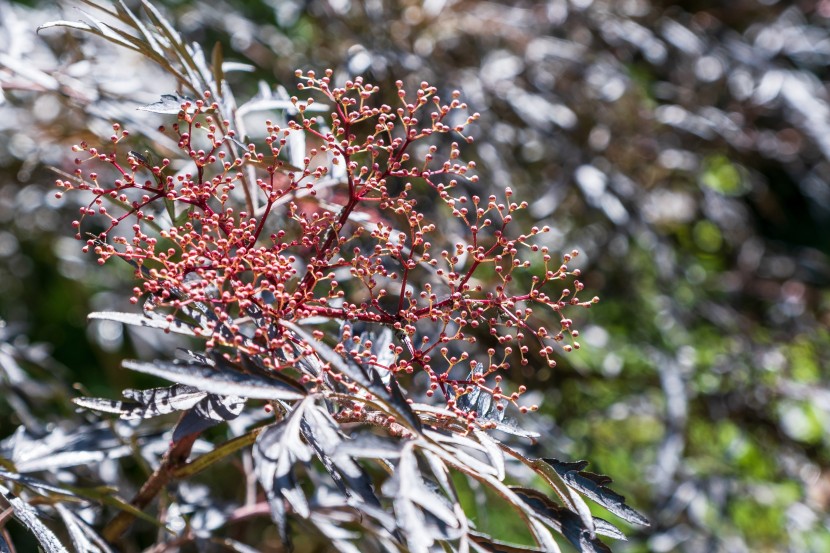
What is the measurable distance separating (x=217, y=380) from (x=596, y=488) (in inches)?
8.6

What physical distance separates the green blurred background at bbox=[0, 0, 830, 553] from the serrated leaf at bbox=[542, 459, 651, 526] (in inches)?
20.8

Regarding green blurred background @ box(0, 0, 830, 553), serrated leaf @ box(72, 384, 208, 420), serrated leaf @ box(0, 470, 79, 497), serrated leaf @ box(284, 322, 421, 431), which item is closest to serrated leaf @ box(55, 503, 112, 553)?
serrated leaf @ box(0, 470, 79, 497)

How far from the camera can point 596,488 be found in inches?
19.0

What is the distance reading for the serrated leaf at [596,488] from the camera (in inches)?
18.6

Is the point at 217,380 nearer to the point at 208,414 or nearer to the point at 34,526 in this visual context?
the point at 208,414

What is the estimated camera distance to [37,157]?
3.07ft

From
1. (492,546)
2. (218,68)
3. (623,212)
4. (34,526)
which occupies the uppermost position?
(218,68)

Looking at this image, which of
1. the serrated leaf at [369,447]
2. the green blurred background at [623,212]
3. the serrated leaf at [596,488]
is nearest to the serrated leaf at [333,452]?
the serrated leaf at [369,447]

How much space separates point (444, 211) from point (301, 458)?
31.6 inches

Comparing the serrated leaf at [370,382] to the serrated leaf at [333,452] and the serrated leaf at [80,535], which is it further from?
the serrated leaf at [80,535]

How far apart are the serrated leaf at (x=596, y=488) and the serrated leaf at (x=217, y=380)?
16 cm

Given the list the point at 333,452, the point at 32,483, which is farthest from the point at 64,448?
the point at 333,452

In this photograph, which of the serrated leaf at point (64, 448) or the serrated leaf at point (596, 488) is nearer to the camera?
the serrated leaf at point (596, 488)

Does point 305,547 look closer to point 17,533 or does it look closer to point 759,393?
point 17,533
